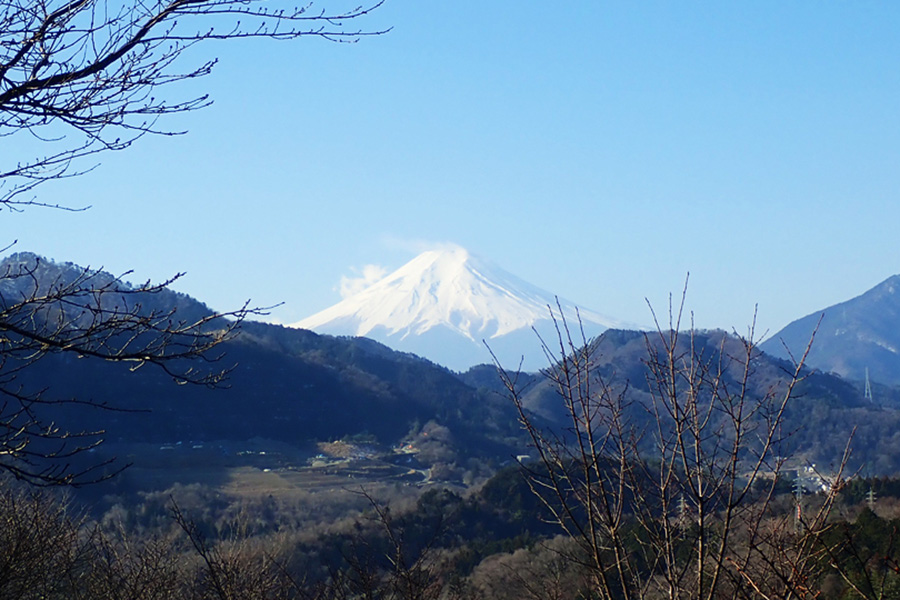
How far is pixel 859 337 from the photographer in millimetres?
152250

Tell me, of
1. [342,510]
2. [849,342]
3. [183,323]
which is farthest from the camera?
[849,342]

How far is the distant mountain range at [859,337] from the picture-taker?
139875 millimetres

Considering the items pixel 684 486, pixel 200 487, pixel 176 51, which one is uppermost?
pixel 176 51

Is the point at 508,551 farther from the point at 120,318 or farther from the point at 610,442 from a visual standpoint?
the point at 120,318

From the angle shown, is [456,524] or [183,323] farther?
[456,524]

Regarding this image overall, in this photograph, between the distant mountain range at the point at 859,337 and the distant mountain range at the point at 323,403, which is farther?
the distant mountain range at the point at 859,337

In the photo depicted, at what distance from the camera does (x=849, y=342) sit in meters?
152

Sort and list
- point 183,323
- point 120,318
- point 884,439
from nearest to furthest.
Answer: point 120,318
point 183,323
point 884,439

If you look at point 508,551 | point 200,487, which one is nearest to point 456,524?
point 508,551

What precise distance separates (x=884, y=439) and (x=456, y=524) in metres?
36.5

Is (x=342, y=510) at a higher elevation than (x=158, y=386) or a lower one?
lower

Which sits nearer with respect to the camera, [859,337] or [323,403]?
[323,403]

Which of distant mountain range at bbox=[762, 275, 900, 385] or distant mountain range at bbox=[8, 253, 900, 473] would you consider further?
distant mountain range at bbox=[762, 275, 900, 385]

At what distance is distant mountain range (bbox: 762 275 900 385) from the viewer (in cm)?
13988
